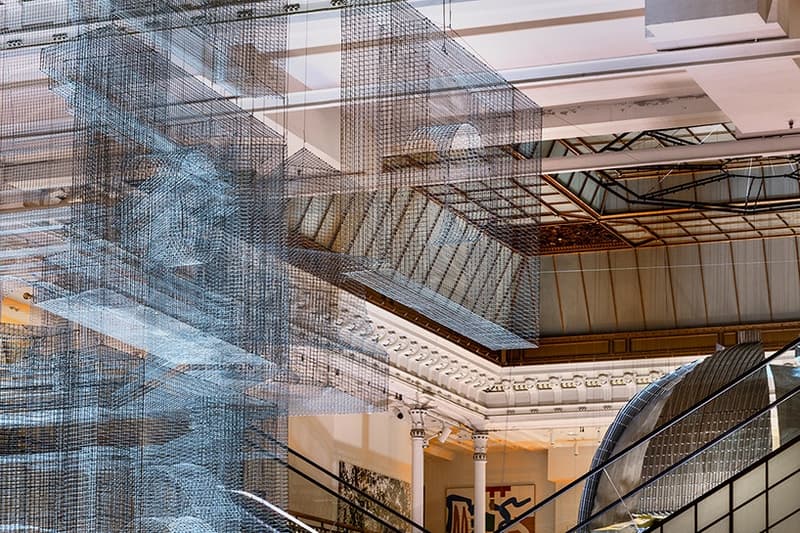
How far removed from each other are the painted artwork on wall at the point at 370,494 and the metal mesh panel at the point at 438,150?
47.7ft

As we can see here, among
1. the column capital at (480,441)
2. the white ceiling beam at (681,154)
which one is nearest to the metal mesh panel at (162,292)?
the white ceiling beam at (681,154)

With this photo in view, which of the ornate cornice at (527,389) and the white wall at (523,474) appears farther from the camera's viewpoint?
the white wall at (523,474)

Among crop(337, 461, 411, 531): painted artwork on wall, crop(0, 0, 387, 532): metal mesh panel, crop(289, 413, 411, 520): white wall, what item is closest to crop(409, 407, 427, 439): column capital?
crop(289, 413, 411, 520): white wall

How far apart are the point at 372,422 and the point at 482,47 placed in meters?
14.4

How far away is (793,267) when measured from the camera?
81.1 ft

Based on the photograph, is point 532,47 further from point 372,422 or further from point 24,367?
point 372,422

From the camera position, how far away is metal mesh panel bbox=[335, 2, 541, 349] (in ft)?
26.9

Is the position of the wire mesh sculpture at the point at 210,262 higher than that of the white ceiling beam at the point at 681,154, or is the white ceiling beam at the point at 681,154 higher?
the white ceiling beam at the point at 681,154

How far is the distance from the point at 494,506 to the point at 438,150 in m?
22.0

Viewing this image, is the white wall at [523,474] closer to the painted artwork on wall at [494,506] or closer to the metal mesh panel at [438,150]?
the painted artwork on wall at [494,506]

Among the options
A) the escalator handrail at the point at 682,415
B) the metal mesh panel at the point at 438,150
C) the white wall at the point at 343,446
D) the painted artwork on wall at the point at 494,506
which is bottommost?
the painted artwork on wall at the point at 494,506

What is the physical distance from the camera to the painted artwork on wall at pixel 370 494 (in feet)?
75.9

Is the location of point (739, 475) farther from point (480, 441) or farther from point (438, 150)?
point (480, 441)

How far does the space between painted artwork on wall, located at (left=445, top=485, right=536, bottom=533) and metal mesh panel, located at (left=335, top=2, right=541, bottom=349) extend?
70.3 feet
